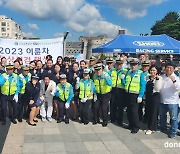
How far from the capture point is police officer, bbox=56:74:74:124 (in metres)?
6.64

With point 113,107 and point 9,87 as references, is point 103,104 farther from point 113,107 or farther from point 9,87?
point 9,87

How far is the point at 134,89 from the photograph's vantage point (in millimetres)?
5891

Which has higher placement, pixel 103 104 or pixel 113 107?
pixel 103 104

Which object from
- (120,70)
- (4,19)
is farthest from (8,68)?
(4,19)

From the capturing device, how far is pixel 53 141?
206 inches

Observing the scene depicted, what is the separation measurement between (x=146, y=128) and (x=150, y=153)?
166cm

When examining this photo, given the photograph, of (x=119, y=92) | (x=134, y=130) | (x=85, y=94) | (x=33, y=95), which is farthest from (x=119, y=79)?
(x=33, y=95)

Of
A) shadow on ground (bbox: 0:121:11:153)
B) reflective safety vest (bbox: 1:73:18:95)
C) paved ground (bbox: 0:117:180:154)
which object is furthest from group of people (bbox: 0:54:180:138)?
paved ground (bbox: 0:117:180:154)

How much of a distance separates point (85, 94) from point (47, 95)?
3.41 feet

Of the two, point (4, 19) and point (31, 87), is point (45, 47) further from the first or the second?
point (4, 19)

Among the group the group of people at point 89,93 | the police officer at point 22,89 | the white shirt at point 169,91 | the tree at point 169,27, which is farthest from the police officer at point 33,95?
the tree at point 169,27

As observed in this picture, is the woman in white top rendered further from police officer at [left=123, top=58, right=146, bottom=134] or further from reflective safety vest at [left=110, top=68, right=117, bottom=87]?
reflective safety vest at [left=110, top=68, right=117, bottom=87]

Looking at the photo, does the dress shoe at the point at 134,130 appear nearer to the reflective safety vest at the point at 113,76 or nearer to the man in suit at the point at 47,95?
the reflective safety vest at the point at 113,76

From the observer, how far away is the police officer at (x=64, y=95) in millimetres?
6637
